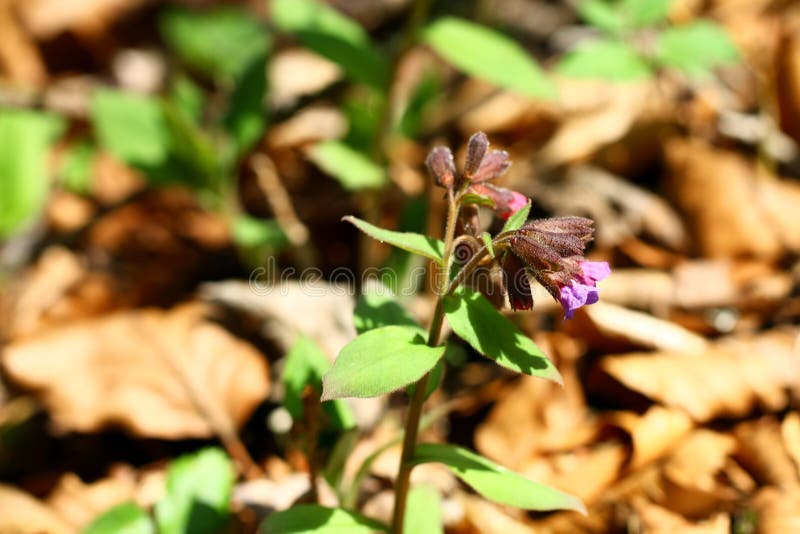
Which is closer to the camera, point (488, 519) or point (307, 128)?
point (488, 519)

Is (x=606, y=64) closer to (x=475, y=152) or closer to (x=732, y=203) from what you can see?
(x=732, y=203)

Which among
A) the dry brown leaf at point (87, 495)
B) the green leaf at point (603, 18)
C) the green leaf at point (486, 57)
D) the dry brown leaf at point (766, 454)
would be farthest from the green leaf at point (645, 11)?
the dry brown leaf at point (87, 495)

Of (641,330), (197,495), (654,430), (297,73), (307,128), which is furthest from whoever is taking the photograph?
(297,73)

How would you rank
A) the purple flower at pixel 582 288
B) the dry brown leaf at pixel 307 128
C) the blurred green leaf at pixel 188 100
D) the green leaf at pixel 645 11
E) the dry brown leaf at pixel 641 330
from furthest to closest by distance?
the dry brown leaf at pixel 307 128, the blurred green leaf at pixel 188 100, the green leaf at pixel 645 11, the dry brown leaf at pixel 641 330, the purple flower at pixel 582 288

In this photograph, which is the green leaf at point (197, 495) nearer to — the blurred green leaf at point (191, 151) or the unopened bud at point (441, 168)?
the unopened bud at point (441, 168)

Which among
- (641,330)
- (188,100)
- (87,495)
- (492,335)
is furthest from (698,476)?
(188,100)

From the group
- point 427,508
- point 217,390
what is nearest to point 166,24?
point 217,390

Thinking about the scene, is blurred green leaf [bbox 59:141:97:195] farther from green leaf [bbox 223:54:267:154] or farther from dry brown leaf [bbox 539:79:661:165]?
dry brown leaf [bbox 539:79:661:165]
